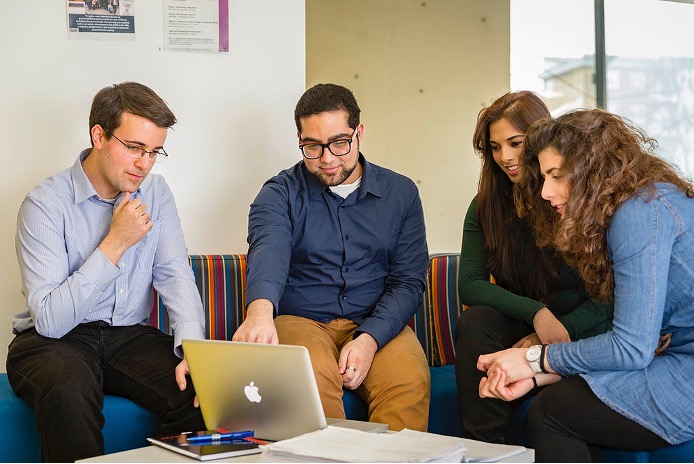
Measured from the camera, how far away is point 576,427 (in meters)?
1.84

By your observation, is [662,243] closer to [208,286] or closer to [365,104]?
[208,286]

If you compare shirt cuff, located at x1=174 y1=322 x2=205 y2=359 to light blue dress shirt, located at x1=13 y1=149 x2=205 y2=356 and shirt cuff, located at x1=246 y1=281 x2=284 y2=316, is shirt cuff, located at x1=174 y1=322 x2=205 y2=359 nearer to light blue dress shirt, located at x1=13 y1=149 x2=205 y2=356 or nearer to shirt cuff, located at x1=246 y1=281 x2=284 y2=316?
light blue dress shirt, located at x1=13 y1=149 x2=205 y2=356

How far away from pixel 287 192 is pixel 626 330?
1.23 m

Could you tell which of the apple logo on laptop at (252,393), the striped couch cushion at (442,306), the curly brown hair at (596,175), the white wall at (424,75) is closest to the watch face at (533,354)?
the curly brown hair at (596,175)

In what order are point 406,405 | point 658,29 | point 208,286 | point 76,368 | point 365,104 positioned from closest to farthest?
point 76,368 → point 406,405 → point 208,286 → point 365,104 → point 658,29

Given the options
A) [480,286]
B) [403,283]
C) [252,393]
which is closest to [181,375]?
[252,393]

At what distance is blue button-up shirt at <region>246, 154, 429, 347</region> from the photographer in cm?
261

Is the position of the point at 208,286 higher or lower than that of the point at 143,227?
lower

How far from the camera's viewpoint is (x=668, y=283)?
1.83 m

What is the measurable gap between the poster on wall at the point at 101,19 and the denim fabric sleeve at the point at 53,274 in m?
0.82

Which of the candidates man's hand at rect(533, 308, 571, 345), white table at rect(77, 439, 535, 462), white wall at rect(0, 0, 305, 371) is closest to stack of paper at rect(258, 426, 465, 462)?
white table at rect(77, 439, 535, 462)

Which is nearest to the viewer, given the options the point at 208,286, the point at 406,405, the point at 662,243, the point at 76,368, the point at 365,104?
the point at 662,243

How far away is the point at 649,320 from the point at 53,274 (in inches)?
61.4

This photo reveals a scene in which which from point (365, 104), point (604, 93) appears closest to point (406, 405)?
point (365, 104)
